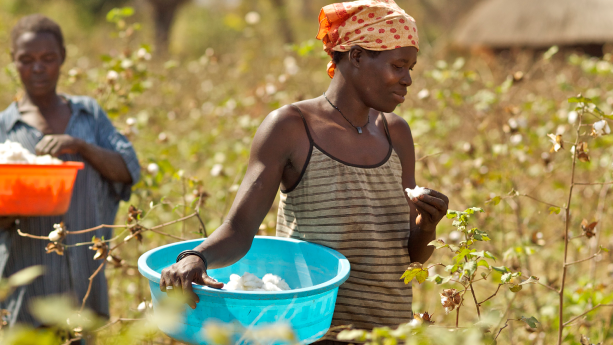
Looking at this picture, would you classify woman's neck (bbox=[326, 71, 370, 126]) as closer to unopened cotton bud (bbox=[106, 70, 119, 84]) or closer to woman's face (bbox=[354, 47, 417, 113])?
woman's face (bbox=[354, 47, 417, 113])

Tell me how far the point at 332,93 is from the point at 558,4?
10268 mm

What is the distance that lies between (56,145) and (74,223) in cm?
33

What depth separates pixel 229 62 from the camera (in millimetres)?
7652

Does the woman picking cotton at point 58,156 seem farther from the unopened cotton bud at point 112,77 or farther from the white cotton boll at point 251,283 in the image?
the white cotton boll at point 251,283

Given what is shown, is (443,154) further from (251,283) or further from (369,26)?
(251,283)

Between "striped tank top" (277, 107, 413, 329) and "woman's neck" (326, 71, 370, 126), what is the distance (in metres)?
0.14

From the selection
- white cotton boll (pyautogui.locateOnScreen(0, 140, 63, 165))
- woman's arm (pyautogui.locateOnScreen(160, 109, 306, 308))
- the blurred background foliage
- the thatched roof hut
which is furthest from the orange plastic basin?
the thatched roof hut

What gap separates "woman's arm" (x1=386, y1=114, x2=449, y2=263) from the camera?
58.3 inches

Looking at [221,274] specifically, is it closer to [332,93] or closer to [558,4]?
[332,93]

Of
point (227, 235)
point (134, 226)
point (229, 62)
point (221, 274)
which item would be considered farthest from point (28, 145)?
point (229, 62)

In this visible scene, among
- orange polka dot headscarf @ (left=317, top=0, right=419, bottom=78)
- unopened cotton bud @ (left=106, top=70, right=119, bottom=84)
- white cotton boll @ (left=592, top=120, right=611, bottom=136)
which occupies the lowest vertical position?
white cotton boll @ (left=592, top=120, right=611, bottom=136)

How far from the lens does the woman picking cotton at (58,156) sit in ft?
7.32

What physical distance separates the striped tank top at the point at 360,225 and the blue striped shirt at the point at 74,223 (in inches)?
42.1

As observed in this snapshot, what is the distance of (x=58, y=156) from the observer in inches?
87.5
